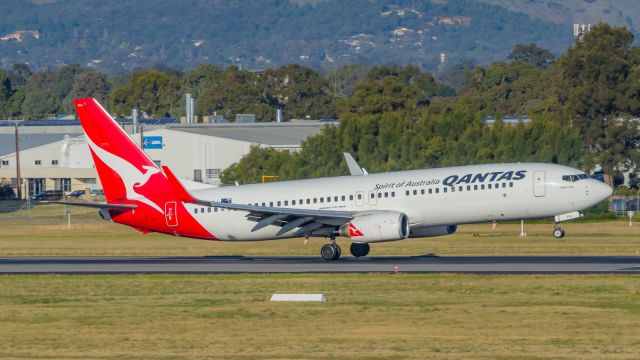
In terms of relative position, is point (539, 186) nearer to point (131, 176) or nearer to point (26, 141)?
point (131, 176)

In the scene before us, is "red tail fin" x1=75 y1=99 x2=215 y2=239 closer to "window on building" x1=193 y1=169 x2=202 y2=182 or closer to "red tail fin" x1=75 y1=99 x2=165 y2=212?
"red tail fin" x1=75 y1=99 x2=165 y2=212

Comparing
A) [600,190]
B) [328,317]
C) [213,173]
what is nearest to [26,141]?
[213,173]

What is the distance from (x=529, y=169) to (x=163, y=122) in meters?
108

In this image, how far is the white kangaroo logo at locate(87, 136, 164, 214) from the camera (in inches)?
2178

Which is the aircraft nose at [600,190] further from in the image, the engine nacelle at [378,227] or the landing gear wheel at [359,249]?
the landing gear wheel at [359,249]

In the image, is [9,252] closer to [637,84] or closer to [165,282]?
[165,282]

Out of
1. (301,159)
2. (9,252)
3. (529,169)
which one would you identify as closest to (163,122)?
(301,159)

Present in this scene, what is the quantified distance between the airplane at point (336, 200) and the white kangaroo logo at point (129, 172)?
4 cm

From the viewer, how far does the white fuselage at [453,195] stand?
5306cm

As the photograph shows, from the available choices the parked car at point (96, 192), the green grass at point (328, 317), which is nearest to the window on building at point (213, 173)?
the parked car at point (96, 192)

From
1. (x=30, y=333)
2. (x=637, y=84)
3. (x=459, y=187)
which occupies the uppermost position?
(x=637, y=84)

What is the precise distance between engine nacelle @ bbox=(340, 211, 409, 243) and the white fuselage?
1343 millimetres

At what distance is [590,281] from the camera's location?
4175 centimetres

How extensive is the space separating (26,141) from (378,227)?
94.8 m
